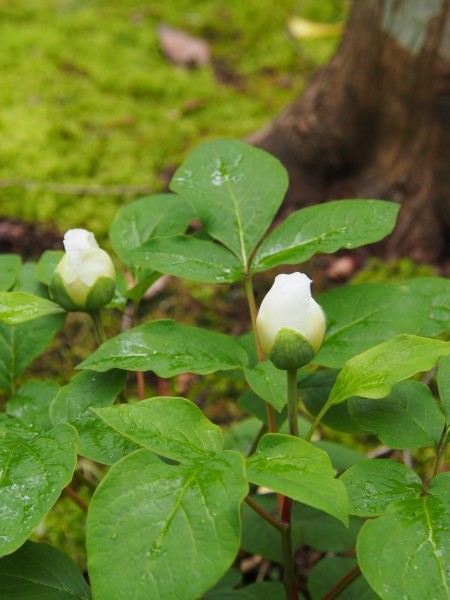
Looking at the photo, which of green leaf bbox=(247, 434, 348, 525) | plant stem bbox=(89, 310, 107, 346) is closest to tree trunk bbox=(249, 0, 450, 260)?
plant stem bbox=(89, 310, 107, 346)

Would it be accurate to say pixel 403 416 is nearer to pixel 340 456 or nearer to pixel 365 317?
pixel 365 317

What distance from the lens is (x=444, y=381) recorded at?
834 mm

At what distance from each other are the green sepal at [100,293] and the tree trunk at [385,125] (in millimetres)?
1170

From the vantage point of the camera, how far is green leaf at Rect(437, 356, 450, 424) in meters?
0.82

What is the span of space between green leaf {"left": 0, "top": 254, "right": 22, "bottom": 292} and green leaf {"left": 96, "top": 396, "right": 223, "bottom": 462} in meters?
0.36

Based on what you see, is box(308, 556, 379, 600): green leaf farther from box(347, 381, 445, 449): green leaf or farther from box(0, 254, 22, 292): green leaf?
box(0, 254, 22, 292): green leaf

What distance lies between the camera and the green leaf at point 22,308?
0.92m

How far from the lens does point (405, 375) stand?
2.40ft

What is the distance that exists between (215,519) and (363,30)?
1625 millimetres

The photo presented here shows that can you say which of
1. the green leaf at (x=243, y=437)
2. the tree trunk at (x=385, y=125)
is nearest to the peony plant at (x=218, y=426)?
the green leaf at (x=243, y=437)

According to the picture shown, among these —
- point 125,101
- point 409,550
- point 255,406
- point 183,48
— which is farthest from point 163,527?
point 183,48

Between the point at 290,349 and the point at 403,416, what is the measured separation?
154 millimetres

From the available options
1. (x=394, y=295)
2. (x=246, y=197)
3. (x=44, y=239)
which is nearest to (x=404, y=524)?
(x=394, y=295)

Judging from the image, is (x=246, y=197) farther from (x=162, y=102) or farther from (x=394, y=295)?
(x=162, y=102)
